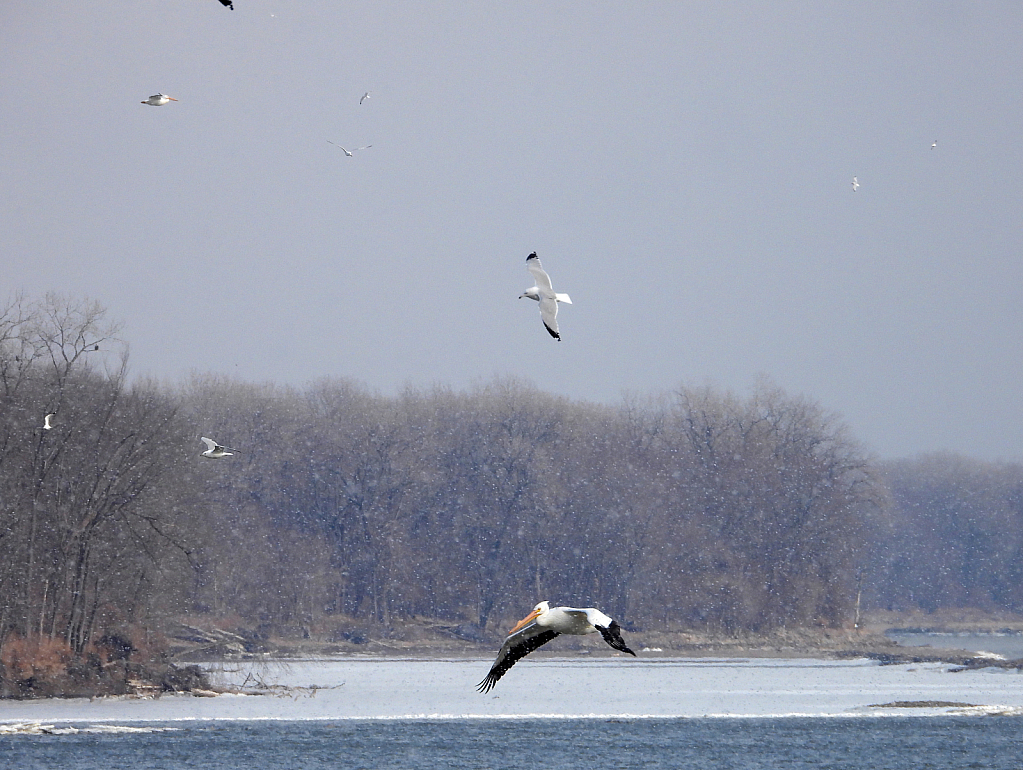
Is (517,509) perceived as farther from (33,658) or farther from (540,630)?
(540,630)

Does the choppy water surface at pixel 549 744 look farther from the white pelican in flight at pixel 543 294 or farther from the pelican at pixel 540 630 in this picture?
the pelican at pixel 540 630

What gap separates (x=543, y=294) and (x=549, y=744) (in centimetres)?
1836

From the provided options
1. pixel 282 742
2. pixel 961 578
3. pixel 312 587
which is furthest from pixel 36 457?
pixel 961 578

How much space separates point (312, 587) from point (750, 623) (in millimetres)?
19289

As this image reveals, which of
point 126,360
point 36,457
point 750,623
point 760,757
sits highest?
point 126,360

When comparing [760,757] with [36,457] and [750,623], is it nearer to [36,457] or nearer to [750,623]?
[36,457]

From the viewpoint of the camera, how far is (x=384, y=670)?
4506 centimetres

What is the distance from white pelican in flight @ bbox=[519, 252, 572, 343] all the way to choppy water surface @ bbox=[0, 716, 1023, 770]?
1544 centimetres

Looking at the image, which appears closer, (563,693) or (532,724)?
(532,724)

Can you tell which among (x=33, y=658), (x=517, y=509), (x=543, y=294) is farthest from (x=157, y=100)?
(x=517, y=509)

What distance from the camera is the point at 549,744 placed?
3102 centimetres

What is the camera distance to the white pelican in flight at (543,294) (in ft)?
49.4

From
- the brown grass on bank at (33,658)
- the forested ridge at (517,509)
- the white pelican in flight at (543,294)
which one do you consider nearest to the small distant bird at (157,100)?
the white pelican in flight at (543,294)

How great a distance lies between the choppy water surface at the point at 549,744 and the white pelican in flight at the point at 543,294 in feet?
50.7
